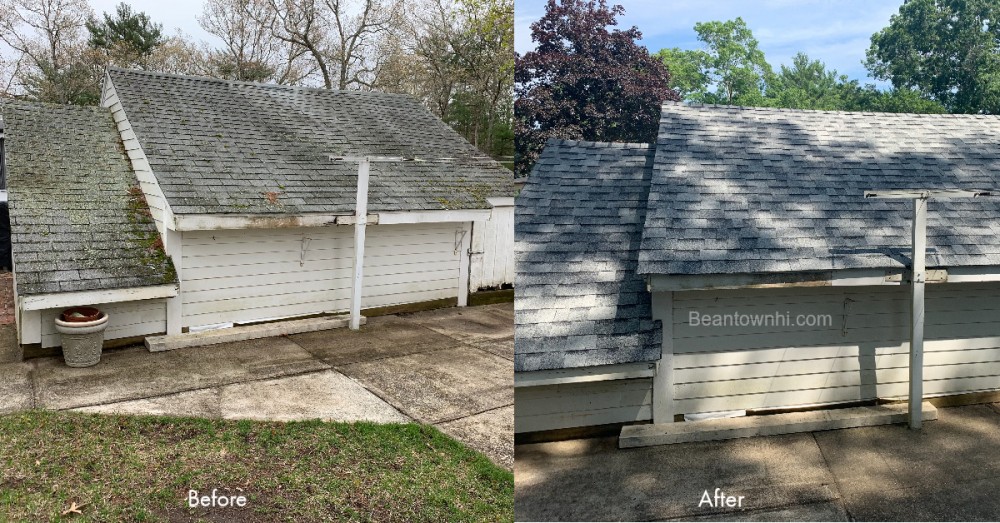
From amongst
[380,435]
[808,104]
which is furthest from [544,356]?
[808,104]

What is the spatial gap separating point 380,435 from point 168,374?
2843mm

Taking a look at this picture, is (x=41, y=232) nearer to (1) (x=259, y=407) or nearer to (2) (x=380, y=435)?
(1) (x=259, y=407)

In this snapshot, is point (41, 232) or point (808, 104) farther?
point (808, 104)

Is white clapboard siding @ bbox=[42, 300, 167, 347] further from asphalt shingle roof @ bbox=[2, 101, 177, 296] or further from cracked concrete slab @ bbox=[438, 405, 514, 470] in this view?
cracked concrete slab @ bbox=[438, 405, 514, 470]

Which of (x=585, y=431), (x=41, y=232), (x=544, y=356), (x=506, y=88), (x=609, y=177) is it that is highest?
(x=506, y=88)

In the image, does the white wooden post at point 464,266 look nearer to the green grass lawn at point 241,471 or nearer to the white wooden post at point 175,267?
the white wooden post at point 175,267

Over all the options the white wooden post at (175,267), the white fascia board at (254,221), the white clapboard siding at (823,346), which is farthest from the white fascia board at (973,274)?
the white wooden post at (175,267)

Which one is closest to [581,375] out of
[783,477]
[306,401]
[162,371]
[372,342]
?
[783,477]

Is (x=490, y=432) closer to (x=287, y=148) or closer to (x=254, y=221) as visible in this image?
(x=254, y=221)

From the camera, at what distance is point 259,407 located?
5.96m

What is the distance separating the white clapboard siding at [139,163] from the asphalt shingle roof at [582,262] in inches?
172

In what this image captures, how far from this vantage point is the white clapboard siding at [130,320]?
24.6 feet

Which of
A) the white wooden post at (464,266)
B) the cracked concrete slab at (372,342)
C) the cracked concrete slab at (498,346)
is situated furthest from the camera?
the white wooden post at (464,266)

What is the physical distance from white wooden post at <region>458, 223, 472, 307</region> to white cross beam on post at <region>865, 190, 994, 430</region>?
6.01 meters
